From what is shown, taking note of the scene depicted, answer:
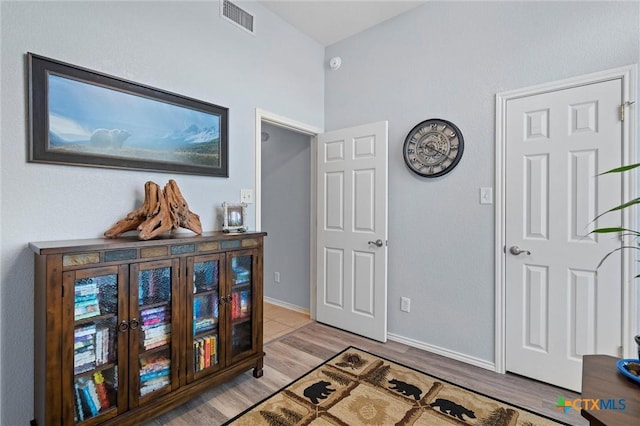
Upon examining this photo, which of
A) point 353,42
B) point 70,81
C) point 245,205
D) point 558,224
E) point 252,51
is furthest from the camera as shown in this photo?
point 353,42

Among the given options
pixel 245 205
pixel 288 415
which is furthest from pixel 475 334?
pixel 245 205

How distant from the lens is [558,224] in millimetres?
2061

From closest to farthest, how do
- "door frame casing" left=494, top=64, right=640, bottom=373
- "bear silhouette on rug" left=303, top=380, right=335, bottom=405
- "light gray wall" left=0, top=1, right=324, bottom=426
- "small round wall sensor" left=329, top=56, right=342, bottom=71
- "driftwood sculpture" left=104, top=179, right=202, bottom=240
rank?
1. "light gray wall" left=0, top=1, right=324, bottom=426
2. "driftwood sculpture" left=104, top=179, right=202, bottom=240
3. "door frame casing" left=494, top=64, right=640, bottom=373
4. "bear silhouette on rug" left=303, top=380, right=335, bottom=405
5. "small round wall sensor" left=329, top=56, right=342, bottom=71

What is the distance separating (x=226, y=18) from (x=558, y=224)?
297 centimetres

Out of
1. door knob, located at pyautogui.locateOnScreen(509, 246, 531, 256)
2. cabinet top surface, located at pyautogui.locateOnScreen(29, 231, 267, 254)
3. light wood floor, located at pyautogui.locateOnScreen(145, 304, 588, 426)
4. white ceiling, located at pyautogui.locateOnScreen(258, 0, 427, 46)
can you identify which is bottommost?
light wood floor, located at pyautogui.locateOnScreen(145, 304, 588, 426)

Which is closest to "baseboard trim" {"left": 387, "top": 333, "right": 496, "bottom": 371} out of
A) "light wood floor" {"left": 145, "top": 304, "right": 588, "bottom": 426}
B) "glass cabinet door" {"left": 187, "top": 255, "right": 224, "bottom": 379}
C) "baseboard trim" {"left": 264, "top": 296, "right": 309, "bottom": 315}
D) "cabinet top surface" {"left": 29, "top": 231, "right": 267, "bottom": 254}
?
"light wood floor" {"left": 145, "top": 304, "right": 588, "bottom": 426}

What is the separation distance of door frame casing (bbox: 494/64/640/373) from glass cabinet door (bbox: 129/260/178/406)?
2.33 m

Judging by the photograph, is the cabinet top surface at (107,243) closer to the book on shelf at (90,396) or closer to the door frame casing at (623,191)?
the book on shelf at (90,396)

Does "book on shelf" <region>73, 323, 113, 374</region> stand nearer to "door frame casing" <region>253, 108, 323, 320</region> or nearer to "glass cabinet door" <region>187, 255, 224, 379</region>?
"glass cabinet door" <region>187, 255, 224, 379</region>

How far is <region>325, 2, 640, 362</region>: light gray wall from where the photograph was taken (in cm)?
202

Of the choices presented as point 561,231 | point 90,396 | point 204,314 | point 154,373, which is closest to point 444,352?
point 561,231

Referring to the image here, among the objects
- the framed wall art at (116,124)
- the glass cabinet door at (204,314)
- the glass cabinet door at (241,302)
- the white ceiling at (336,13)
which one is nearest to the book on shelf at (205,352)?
the glass cabinet door at (204,314)

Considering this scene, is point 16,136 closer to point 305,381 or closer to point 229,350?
point 229,350

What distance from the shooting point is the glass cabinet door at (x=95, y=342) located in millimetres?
1397
